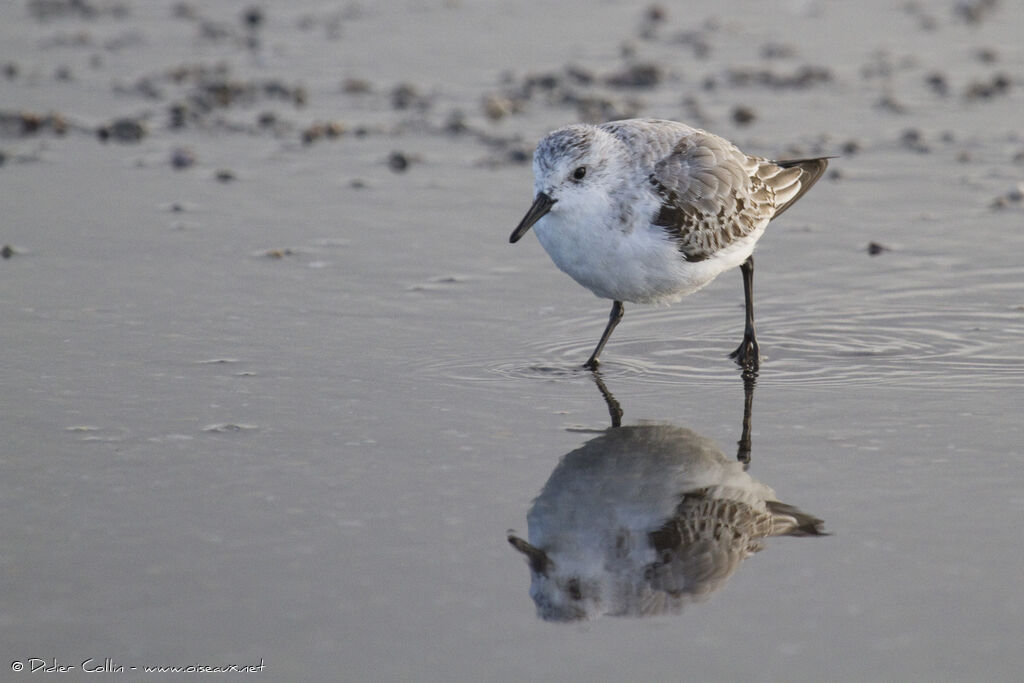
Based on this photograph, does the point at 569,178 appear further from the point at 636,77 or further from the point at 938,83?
the point at 938,83

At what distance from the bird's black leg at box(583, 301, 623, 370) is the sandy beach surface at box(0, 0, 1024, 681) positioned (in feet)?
0.25

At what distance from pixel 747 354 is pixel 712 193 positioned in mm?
874

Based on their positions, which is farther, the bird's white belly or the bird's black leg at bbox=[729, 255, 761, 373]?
the bird's black leg at bbox=[729, 255, 761, 373]

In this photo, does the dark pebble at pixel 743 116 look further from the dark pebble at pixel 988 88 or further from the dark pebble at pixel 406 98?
the dark pebble at pixel 406 98

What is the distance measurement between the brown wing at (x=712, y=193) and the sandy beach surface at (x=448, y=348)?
0.60 metres

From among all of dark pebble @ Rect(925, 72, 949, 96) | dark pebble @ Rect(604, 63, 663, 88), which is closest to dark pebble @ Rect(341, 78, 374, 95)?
dark pebble @ Rect(604, 63, 663, 88)

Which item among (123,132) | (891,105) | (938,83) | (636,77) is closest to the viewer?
(123,132)

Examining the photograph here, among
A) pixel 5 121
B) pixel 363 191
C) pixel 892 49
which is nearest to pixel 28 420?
pixel 363 191

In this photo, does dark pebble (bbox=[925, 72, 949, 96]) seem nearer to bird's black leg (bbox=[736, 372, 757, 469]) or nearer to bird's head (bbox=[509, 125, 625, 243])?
bird's black leg (bbox=[736, 372, 757, 469])

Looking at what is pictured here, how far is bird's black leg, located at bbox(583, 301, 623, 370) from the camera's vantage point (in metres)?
7.09

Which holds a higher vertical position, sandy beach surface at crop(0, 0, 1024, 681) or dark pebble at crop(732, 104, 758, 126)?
dark pebble at crop(732, 104, 758, 126)

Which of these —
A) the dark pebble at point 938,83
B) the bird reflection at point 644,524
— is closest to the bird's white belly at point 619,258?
the bird reflection at point 644,524

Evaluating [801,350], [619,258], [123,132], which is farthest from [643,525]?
[123,132]

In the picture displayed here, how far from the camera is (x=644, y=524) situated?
520cm
